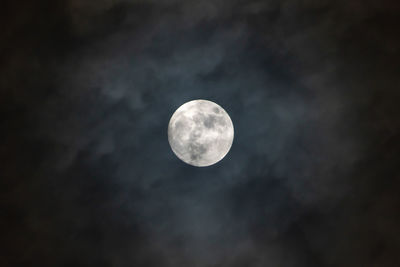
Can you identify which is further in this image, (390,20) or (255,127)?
(255,127)

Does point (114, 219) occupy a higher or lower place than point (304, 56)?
lower

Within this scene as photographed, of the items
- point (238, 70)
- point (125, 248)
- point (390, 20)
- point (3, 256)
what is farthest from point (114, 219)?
point (390, 20)

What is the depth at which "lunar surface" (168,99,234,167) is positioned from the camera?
17.7 m

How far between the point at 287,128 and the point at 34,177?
10.6 metres

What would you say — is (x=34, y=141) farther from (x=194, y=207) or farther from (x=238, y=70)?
(x=238, y=70)

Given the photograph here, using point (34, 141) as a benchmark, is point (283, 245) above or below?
below

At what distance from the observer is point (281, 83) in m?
18.5

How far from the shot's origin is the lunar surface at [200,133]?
58.0 ft

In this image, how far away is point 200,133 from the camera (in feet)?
58.1

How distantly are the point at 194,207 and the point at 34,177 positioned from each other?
6.63 meters

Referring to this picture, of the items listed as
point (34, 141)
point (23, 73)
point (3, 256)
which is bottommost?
point (3, 256)

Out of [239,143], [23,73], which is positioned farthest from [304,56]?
[23,73]

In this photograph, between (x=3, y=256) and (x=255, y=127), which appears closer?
(x=3, y=256)

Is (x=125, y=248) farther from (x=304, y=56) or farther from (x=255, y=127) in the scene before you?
(x=304, y=56)
